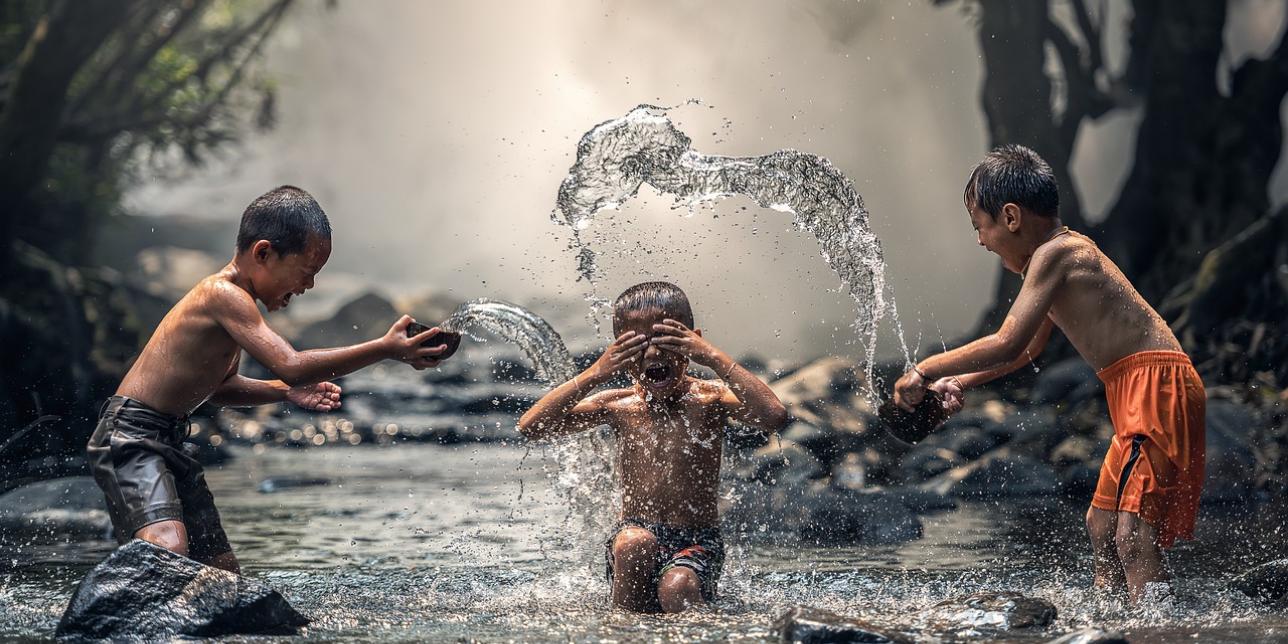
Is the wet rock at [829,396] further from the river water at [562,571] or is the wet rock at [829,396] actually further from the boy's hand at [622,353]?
the boy's hand at [622,353]

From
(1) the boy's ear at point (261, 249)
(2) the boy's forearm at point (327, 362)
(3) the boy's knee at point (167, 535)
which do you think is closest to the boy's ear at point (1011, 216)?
(2) the boy's forearm at point (327, 362)

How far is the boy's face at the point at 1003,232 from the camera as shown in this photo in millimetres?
3832

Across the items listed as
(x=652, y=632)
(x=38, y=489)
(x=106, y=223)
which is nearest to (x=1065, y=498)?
(x=652, y=632)

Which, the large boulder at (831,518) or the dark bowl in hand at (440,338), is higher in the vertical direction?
the dark bowl in hand at (440,338)

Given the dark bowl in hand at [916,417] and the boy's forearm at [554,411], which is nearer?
the dark bowl in hand at [916,417]

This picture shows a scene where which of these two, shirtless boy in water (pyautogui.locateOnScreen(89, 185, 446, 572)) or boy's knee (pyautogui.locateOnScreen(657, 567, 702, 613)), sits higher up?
shirtless boy in water (pyautogui.locateOnScreen(89, 185, 446, 572))

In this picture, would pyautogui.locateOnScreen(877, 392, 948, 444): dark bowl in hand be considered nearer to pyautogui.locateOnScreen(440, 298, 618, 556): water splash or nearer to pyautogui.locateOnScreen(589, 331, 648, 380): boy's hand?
pyautogui.locateOnScreen(589, 331, 648, 380): boy's hand

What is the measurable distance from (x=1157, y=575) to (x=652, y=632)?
1470 millimetres

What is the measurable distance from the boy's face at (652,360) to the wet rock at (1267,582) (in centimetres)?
188

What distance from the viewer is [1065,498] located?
724 centimetres

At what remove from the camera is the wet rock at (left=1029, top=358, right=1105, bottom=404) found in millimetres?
9898

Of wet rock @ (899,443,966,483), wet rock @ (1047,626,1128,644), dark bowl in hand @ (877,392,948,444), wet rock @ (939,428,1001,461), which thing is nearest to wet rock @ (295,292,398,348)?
wet rock @ (939,428,1001,461)

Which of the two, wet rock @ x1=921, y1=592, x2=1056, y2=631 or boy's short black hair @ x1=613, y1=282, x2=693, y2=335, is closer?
wet rock @ x1=921, y1=592, x2=1056, y2=631

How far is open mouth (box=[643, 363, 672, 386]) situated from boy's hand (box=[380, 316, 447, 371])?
65 centimetres
